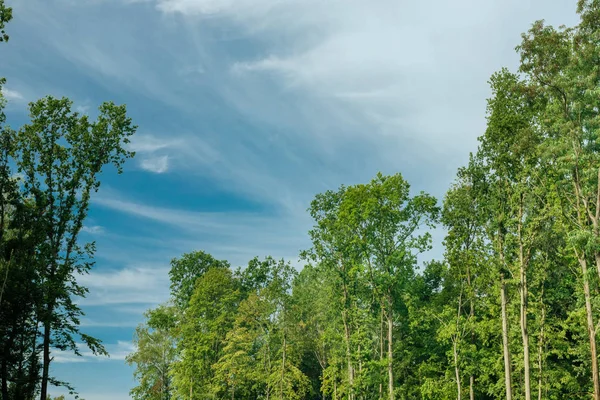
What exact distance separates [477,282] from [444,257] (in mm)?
3020

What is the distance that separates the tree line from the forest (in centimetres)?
12

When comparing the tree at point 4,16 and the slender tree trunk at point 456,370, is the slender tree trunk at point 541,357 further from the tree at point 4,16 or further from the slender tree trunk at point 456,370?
the tree at point 4,16

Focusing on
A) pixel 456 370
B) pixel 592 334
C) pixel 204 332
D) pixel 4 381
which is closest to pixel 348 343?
pixel 456 370

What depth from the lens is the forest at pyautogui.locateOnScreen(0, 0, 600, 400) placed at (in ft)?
84.9

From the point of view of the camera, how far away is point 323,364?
48844mm

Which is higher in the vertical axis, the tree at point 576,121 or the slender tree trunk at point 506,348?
the tree at point 576,121

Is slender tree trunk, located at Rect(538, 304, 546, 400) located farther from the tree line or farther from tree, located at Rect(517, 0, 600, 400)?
tree, located at Rect(517, 0, 600, 400)

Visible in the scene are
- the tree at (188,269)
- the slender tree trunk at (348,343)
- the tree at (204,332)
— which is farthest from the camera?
the tree at (188,269)

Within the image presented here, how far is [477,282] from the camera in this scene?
3225 centimetres

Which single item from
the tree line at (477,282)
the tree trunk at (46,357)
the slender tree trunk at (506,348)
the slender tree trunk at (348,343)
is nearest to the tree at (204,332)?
the tree line at (477,282)

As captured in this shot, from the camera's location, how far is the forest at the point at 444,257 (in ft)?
84.9

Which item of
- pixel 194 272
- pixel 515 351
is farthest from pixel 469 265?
pixel 194 272

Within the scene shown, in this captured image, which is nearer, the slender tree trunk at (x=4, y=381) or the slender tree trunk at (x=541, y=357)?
the slender tree trunk at (x=4, y=381)

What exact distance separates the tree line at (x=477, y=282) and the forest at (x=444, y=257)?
0.39 feet
